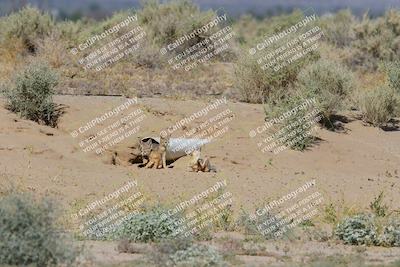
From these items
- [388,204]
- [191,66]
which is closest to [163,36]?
[191,66]

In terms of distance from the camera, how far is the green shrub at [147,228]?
461 inches

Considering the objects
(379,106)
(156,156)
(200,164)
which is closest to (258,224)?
(200,164)

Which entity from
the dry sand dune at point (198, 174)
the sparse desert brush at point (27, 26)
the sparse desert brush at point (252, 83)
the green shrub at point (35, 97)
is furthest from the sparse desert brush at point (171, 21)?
the green shrub at point (35, 97)

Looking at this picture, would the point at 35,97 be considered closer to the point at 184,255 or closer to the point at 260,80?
the point at 260,80

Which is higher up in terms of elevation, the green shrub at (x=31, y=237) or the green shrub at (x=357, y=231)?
the green shrub at (x=31, y=237)

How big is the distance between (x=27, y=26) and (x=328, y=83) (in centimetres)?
922

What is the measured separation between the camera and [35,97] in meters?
17.0

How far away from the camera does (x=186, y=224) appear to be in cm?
1230

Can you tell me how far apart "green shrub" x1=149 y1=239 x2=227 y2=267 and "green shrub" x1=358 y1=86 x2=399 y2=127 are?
31.9ft

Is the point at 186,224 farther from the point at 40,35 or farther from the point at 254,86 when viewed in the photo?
the point at 40,35

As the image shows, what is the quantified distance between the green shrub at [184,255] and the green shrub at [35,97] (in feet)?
23.2

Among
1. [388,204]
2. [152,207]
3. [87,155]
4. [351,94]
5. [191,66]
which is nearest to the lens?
[152,207]

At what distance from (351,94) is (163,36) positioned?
7883 millimetres

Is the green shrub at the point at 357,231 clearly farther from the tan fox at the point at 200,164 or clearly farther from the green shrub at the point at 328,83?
the green shrub at the point at 328,83
